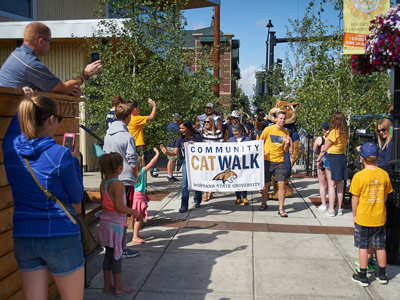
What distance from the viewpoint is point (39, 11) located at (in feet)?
53.1

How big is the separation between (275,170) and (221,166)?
3.53ft

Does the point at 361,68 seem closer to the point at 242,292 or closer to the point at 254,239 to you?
the point at 254,239

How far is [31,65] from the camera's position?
331 cm

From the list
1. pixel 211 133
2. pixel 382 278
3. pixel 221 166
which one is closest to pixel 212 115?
pixel 211 133

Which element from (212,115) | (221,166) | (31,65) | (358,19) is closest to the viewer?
(31,65)

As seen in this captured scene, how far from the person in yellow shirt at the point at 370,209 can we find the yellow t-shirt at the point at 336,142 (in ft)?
10.1

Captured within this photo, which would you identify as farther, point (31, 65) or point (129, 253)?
point (129, 253)

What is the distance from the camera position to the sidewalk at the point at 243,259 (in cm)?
436

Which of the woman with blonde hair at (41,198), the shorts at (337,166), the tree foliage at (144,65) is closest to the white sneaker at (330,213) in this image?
the shorts at (337,166)

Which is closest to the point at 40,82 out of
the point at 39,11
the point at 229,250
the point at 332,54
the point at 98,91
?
the point at 229,250

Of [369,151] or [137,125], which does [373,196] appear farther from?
[137,125]

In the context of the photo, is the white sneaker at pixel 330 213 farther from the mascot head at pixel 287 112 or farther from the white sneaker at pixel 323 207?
the mascot head at pixel 287 112

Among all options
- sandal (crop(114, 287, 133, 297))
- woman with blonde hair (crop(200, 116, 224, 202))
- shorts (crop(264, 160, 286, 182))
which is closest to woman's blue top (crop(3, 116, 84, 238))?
sandal (crop(114, 287, 133, 297))

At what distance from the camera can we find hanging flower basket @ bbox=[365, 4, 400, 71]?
5402mm
